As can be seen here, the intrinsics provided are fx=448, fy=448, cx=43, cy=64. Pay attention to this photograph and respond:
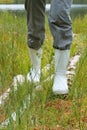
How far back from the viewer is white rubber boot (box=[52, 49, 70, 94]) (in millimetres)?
2957

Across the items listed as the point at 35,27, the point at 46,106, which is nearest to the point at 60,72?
the point at 46,106

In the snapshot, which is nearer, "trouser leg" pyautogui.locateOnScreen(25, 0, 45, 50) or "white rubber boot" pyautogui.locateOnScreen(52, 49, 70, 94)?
"white rubber boot" pyautogui.locateOnScreen(52, 49, 70, 94)

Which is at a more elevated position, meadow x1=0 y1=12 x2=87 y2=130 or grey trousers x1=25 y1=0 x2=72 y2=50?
grey trousers x1=25 y1=0 x2=72 y2=50

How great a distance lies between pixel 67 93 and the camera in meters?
3.03

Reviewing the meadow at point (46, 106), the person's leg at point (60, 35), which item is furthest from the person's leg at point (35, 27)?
the person's leg at point (60, 35)

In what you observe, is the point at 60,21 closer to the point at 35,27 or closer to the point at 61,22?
the point at 61,22

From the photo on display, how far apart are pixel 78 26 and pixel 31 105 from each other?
6.12 m

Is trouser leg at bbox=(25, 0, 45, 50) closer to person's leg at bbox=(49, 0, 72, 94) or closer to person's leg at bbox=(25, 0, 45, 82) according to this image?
person's leg at bbox=(25, 0, 45, 82)

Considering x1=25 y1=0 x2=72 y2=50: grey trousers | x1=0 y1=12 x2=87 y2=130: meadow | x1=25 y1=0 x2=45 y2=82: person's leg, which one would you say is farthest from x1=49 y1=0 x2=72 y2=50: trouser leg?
x1=25 y1=0 x2=45 y2=82: person's leg

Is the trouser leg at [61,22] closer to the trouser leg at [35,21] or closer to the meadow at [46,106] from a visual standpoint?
the meadow at [46,106]

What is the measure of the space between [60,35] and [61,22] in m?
0.09

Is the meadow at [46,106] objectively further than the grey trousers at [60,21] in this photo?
No

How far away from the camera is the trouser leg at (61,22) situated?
2.82 meters

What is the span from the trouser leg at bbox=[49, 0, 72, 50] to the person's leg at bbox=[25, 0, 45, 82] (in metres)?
0.30
